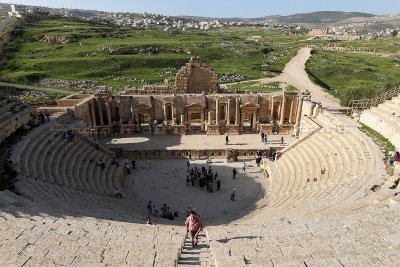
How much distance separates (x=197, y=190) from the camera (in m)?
21.2

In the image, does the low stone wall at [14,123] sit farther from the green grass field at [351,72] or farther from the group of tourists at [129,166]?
the green grass field at [351,72]

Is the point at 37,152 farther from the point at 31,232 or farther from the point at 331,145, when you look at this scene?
the point at 331,145

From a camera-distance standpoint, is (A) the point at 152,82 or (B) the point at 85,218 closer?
(B) the point at 85,218

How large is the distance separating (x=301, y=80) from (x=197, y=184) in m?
38.0

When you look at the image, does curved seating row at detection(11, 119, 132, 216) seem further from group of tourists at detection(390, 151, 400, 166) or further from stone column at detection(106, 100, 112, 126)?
group of tourists at detection(390, 151, 400, 166)

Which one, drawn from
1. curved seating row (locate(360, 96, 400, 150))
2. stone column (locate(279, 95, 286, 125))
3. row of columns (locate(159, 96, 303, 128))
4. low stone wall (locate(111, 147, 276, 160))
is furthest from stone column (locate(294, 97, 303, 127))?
curved seating row (locate(360, 96, 400, 150))

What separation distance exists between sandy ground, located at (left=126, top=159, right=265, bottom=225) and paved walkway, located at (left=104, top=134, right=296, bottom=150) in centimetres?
175

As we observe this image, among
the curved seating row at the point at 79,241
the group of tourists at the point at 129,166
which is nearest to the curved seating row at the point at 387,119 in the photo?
the curved seating row at the point at 79,241

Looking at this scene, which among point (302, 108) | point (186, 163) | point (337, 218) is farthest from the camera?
point (302, 108)

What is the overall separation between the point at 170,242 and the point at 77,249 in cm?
286

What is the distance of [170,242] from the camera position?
34.3ft

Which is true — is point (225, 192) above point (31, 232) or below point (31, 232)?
below

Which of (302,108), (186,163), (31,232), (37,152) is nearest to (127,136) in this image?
(186,163)

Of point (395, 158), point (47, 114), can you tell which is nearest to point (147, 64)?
point (47, 114)
